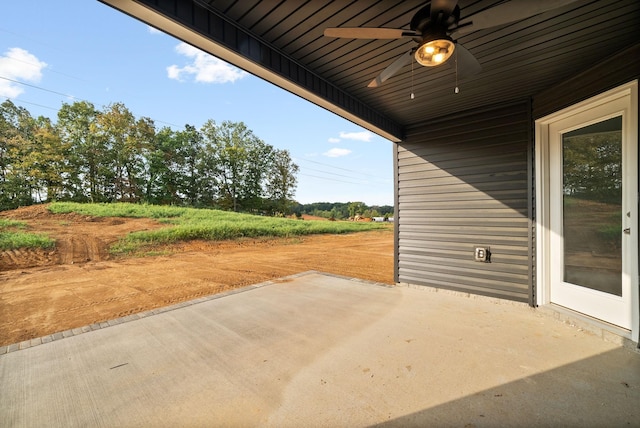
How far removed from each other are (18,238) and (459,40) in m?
11.0

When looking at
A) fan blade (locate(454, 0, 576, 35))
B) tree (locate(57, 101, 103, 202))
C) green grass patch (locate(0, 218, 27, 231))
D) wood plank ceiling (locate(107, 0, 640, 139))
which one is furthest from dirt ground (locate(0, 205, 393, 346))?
fan blade (locate(454, 0, 576, 35))

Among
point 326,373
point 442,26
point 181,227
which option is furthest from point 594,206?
point 181,227

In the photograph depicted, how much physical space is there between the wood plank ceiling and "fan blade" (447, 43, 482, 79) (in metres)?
0.27

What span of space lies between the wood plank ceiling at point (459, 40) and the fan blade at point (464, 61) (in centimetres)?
27

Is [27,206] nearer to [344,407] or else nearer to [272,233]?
[272,233]

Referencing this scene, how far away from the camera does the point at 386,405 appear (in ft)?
4.56

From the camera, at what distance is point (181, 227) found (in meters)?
10.5

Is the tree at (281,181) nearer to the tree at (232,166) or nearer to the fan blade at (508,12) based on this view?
the tree at (232,166)

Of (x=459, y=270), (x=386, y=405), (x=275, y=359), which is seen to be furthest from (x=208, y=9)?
(x=459, y=270)

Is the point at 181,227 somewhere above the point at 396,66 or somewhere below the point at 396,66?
below

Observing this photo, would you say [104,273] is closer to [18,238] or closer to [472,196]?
[18,238]

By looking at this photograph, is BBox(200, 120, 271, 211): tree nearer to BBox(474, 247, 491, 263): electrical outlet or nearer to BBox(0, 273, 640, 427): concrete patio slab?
BBox(0, 273, 640, 427): concrete patio slab

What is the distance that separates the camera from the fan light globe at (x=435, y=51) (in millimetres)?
1419

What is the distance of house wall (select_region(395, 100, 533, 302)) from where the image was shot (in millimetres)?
2973
